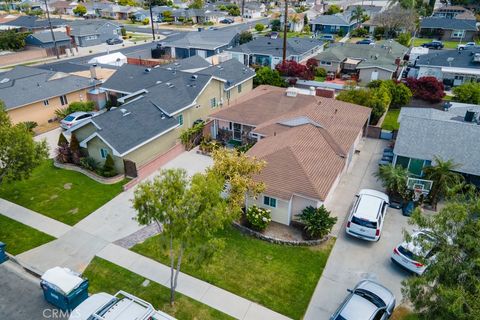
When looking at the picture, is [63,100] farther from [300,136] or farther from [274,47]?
[274,47]

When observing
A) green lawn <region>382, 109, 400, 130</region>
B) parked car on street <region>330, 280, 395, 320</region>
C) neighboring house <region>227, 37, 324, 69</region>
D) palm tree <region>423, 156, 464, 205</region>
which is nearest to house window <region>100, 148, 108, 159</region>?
parked car on street <region>330, 280, 395, 320</region>

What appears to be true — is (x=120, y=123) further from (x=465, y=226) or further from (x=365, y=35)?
(x=365, y=35)

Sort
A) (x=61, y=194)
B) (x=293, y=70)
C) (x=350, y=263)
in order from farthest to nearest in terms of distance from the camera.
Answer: (x=293, y=70) → (x=61, y=194) → (x=350, y=263)

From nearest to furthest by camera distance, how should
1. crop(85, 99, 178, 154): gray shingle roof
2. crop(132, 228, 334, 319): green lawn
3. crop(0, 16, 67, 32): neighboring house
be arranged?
crop(132, 228, 334, 319): green lawn < crop(85, 99, 178, 154): gray shingle roof < crop(0, 16, 67, 32): neighboring house

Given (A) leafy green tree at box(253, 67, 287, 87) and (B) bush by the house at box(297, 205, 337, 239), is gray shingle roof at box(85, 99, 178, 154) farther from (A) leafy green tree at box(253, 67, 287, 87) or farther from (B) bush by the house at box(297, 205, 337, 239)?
(A) leafy green tree at box(253, 67, 287, 87)

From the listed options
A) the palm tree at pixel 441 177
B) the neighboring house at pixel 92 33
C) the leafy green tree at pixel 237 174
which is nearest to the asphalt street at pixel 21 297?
the leafy green tree at pixel 237 174

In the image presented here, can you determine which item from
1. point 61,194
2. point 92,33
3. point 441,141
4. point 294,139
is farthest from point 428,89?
point 92,33

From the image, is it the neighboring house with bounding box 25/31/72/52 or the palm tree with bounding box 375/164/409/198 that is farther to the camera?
the neighboring house with bounding box 25/31/72/52
